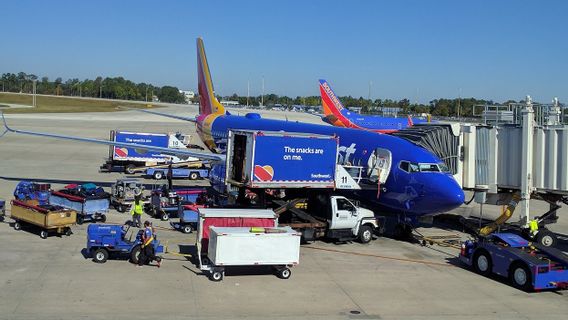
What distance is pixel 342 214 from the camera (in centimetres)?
2238

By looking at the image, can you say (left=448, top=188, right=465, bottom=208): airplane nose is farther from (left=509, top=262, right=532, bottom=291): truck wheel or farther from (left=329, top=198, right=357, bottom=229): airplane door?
(left=509, top=262, right=532, bottom=291): truck wheel

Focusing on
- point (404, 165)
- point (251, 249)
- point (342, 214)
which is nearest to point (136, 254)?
point (251, 249)

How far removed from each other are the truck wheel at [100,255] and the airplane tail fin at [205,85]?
85.5ft

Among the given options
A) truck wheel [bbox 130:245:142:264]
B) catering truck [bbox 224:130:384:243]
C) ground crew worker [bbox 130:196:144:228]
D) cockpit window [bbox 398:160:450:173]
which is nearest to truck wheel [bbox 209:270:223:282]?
truck wheel [bbox 130:245:142:264]

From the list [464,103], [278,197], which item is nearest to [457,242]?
[278,197]

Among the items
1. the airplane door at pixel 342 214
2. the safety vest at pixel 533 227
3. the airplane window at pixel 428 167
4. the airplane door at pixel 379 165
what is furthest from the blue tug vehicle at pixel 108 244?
the safety vest at pixel 533 227

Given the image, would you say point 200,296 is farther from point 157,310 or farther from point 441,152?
point 441,152

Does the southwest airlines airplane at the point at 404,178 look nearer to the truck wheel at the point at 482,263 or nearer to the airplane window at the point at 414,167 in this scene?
the airplane window at the point at 414,167

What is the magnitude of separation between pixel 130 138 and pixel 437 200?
28.7 meters

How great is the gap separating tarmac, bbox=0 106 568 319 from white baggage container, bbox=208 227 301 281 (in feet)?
1.67

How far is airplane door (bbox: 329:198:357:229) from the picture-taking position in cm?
2222

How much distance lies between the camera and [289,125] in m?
Result: 33.1

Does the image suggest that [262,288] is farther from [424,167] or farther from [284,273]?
[424,167]

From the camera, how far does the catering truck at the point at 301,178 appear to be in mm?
21797
